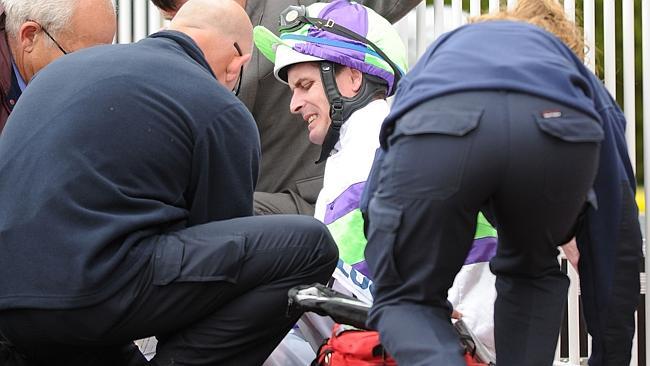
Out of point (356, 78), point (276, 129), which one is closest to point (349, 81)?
point (356, 78)

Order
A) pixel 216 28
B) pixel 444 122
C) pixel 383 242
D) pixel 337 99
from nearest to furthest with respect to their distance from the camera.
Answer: pixel 444 122
pixel 383 242
pixel 216 28
pixel 337 99

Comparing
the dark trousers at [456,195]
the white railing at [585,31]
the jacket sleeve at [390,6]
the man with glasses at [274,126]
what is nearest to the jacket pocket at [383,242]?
the dark trousers at [456,195]

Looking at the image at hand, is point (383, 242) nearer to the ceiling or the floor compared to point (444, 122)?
nearer to the floor

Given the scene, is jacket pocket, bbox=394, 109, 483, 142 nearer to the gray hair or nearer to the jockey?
the jockey

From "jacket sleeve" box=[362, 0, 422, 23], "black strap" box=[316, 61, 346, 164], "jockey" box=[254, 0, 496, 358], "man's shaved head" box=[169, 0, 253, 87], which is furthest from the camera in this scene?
"jacket sleeve" box=[362, 0, 422, 23]

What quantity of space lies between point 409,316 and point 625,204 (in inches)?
25.9

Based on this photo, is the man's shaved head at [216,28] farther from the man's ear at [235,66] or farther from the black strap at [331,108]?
the black strap at [331,108]

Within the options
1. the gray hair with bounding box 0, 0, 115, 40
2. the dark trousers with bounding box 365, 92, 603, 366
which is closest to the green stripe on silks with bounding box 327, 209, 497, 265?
the dark trousers with bounding box 365, 92, 603, 366

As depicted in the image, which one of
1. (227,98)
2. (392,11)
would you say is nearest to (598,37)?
(392,11)

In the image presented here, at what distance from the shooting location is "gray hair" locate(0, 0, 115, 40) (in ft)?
15.3

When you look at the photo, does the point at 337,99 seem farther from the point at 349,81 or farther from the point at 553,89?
the point at 553,89

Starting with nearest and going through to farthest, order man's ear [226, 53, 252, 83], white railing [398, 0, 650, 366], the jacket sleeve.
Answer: man's ear [226, 53, 252, 83]
the jacket sleeve
white railing [398, 0, 650, 366]

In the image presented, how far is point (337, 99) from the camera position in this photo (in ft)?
14.9

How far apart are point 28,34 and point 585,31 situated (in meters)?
2.47
